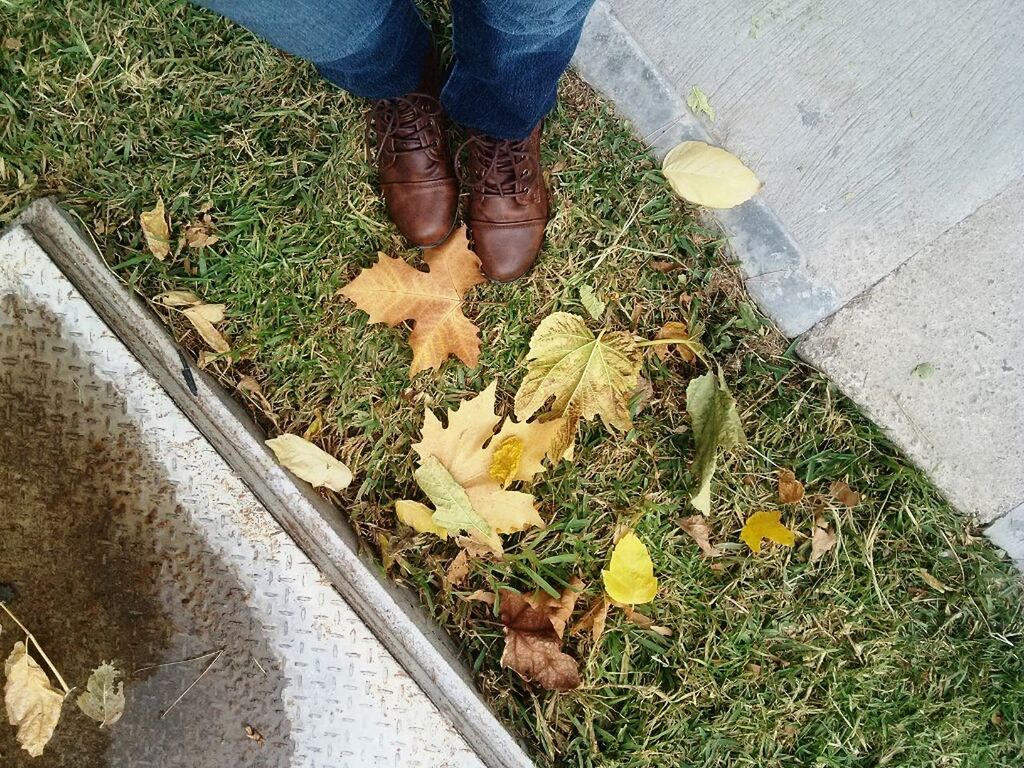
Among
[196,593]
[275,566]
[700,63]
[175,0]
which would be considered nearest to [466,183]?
[700,63]

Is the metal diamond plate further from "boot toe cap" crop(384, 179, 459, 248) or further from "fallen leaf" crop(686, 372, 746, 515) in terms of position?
"fallen leaf" crop(686, 372, 746, 515)

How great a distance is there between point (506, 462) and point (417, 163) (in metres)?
0.75

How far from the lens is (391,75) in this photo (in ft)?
5.01

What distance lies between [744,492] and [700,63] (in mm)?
1099

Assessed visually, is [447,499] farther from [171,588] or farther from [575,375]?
[171,588]

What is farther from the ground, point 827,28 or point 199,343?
point 827,28

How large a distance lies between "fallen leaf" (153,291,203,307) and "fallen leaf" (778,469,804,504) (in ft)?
5.02

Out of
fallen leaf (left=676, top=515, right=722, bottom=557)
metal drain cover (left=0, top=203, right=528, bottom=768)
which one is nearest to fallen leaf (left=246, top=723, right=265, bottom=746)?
metal drain cover (left=0, top=203, right=528, bottom=768)

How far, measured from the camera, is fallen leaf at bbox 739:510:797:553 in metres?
1.90

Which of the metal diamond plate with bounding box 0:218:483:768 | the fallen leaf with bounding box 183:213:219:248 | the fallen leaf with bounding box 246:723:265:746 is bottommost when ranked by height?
the fallen leaf with bounding box 246:723:265:746

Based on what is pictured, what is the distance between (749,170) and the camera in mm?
1896

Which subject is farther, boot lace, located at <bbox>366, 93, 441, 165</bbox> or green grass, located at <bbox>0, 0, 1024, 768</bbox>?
green grass, located at <bbox>0, 0, 1024, 768</bbox>

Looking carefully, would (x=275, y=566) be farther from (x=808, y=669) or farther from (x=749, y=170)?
(x=749, y=170)

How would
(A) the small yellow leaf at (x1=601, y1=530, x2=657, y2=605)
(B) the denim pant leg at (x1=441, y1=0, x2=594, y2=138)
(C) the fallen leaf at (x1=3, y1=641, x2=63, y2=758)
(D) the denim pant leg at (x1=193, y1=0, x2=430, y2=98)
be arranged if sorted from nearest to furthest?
(D) the denim pant leg at (x1=193, y1=0, x2=430, y2=98) < (B) the denim pant leg at (x1=441, y1=0, x2=594, y2=138) < (C) the fallen leaf at (x1=3, y1=641, x2=63, y2=758) < (A) the small yellow leaf at (x1=601, y1=530, x2=657, y2=605)
